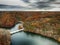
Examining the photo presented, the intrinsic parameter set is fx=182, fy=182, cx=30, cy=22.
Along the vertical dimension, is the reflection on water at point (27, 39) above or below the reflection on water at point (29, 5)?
below

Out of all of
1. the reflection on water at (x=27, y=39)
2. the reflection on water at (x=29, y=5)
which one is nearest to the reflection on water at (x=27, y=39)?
the reflection on water at (x=27, y=39)

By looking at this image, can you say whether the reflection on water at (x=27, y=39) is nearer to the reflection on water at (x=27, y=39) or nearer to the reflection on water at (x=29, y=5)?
the reflection on water at (x=27, y=39)

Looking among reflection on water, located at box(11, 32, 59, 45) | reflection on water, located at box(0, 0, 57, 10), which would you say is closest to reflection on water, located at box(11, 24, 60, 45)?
reflection on water, located at box(11, 32, 59, 45)

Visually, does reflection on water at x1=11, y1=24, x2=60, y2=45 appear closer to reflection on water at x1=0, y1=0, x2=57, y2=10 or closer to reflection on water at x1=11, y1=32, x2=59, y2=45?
reflection on water at x1=11, y1=32, x2=59, y2=45

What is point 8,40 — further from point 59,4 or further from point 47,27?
point 59,4

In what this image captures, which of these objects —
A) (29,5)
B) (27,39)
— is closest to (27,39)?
(27,39)

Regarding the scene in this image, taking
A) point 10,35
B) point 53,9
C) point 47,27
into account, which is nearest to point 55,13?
point 53,9

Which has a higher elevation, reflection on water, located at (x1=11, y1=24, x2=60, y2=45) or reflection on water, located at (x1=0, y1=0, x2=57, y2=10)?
reflection on water, located at (x1=0, y1=0, x2=57, y2=10)

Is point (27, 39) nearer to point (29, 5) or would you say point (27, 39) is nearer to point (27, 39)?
point (27, 39)
